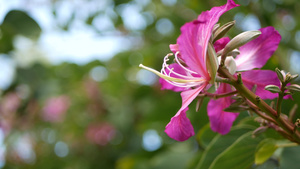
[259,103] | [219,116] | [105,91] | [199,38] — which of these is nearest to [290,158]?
[219,116]

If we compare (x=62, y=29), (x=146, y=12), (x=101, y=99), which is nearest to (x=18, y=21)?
(x=62, y=29)

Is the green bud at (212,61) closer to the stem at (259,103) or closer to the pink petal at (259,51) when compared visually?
the stem at (259,103)

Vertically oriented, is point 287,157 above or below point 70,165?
above

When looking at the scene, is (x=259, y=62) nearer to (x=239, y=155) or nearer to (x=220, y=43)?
(x=220, y=43)

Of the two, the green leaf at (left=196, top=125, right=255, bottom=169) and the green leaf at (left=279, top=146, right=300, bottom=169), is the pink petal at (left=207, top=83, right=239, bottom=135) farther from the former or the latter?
the green leaf at (left=279, top=146, right=300, bottom=169)

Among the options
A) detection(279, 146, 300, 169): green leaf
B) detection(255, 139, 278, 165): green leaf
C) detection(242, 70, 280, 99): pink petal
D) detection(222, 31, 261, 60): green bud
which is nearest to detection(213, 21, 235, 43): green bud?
detection(222, 31, 261, 60): green bud

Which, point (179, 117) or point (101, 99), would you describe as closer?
point (179, 117)

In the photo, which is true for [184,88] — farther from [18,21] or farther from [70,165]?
[70,165]
